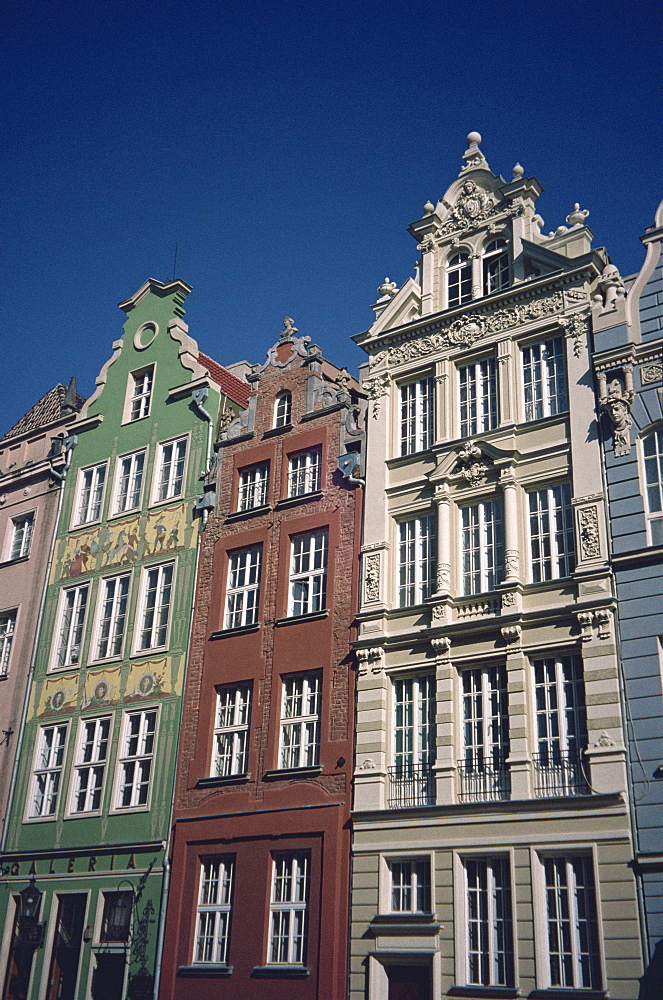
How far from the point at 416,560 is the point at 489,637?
3.17m

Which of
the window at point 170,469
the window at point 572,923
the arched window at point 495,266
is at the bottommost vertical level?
the window at point 572,923

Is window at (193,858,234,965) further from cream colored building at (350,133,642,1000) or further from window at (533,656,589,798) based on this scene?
window at (533,656,589,798)

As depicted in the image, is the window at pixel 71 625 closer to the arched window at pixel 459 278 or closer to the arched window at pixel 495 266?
the arched window at pixel 459 278

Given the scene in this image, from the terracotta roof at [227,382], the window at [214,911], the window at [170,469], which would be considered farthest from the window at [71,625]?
the window at [214,911]

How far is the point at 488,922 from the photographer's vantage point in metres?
22.0

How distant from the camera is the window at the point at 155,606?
102 feet

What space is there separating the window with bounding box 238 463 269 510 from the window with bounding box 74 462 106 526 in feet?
18.5

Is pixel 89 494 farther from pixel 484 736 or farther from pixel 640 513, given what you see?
pixel 640 513

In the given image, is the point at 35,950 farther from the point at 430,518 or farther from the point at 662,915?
the point at 662,915

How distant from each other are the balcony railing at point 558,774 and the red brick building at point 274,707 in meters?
4.74

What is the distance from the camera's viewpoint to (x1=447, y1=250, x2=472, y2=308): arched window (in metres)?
29.2

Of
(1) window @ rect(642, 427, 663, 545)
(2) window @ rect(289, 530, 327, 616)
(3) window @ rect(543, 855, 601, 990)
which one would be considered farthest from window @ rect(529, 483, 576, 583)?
(3) window @ rect(543, 855, 601, 990)

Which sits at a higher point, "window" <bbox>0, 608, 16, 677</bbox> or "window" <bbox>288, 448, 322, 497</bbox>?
"window" <bbox>288, 448, 322, 497</bbox>

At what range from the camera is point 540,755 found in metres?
22.7
